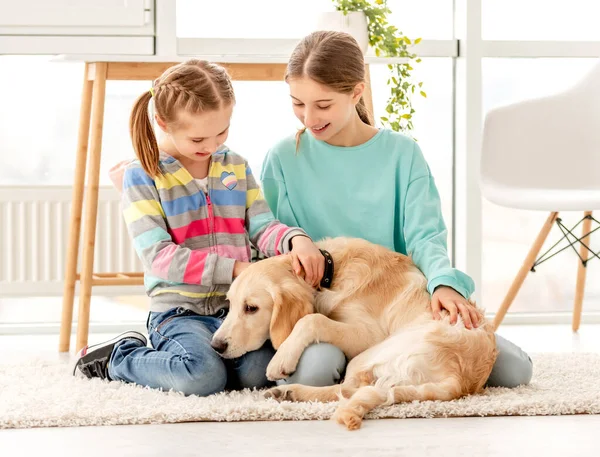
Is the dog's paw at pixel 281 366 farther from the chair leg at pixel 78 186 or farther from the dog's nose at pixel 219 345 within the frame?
the chair leg at pixel 78 186

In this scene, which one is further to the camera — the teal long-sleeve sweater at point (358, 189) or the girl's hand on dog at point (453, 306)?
the teal long-sleeve sweater at point (358, 189)

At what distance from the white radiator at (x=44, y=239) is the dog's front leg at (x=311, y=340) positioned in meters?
1.67

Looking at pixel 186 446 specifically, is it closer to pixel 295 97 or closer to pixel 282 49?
pixel 295 97

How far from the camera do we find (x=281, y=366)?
1906 mm

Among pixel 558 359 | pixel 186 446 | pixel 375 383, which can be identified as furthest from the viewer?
pixel 558 359

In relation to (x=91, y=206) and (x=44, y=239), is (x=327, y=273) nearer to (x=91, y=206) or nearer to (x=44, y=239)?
(x=91, y=206)

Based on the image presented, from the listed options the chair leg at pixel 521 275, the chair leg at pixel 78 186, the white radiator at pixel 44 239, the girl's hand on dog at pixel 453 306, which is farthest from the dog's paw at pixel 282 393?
the white radiator at pixel 44 239

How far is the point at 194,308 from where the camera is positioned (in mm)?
2160

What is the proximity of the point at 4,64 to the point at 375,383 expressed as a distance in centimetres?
245

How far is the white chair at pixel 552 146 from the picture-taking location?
10.8 ft

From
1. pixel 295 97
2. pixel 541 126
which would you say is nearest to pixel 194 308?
pixel 295 97

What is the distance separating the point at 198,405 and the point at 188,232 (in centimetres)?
53

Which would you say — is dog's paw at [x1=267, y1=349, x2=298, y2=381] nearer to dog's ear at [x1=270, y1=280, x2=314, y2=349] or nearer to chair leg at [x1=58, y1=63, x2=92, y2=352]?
dog's ear at [x1=270, y1=280, x2=314, y2=349]

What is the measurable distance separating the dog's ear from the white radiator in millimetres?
1646
